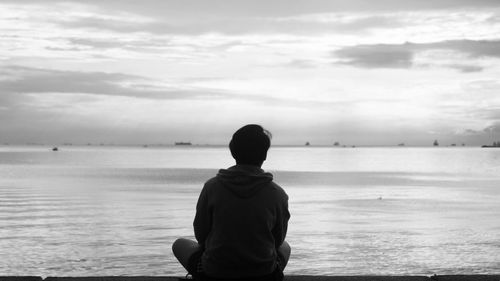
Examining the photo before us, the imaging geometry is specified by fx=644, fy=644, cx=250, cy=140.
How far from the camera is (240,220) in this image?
524 centimetres

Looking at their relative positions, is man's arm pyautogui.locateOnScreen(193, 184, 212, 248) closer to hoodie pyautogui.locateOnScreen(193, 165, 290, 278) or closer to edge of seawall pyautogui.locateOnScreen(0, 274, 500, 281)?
hoodie pyautogui.locateOnScreen(193, 165, 290, 278)

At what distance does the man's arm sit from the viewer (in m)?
5.30

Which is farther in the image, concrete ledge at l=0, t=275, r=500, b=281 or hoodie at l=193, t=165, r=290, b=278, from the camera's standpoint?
concrete ledge at l=0, t=275, r=500, b=281

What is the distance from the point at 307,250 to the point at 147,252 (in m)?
4.56

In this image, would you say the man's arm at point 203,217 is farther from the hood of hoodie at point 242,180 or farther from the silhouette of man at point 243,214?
the hood of hoodie at point 242,180

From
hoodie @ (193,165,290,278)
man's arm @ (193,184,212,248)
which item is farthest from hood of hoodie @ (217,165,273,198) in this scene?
man's arm @ (193,184,212,248)

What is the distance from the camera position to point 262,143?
522 centimetres

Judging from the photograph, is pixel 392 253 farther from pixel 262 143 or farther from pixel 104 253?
pixel 262 143

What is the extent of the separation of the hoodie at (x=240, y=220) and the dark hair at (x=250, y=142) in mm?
91

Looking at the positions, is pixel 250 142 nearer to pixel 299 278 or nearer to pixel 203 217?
pixel 203 217

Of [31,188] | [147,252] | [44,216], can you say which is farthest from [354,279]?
[31,188]

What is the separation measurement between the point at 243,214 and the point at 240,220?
0.19 feet

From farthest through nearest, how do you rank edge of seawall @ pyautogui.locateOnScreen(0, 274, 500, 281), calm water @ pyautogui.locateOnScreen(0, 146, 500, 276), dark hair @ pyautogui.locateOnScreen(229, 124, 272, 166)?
calm water @ pyautogui.locateOnScreen(0, 146, 500, 276), edge of seawall @ pyautogui.locateOnScreen(0, 274, 500, 281), dark hair @ pyautogui.locateOnScreen(229, 124, 272, 166)

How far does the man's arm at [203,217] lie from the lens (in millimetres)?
5301
